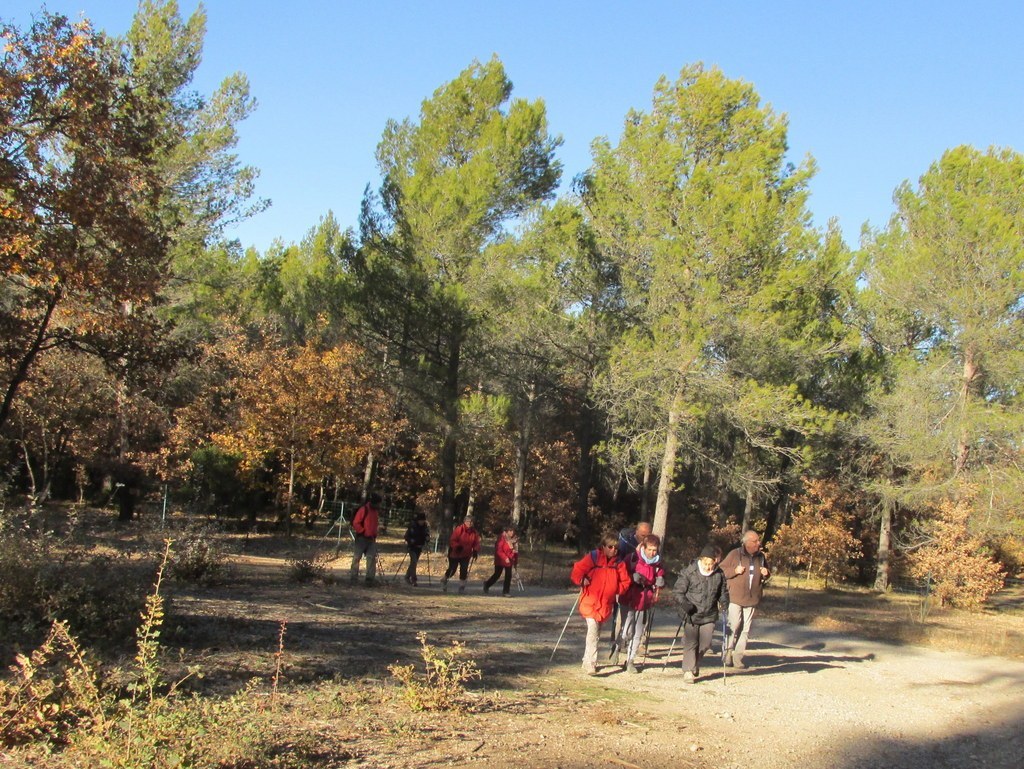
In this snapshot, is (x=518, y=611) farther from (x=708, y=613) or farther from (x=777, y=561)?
(x=777, y=561)

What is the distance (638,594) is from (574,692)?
6.41ft

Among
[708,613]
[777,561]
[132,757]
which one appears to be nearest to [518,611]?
[708,613]

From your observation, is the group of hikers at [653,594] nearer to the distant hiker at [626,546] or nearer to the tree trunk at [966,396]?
the distant hiker at [626,546]

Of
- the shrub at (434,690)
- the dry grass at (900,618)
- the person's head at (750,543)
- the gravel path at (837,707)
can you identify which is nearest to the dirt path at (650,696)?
the gravel path at (837,707)

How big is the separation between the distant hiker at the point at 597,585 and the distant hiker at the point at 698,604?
2.24ft

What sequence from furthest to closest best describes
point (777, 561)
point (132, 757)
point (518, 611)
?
point (777, 561) < point (518, 611) < point (132, 757)

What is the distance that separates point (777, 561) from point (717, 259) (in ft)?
53.4

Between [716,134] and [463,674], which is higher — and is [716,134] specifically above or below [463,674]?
above

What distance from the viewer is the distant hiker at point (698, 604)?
9898 millimetres

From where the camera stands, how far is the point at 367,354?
94.1ft

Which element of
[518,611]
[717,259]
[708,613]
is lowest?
[518,611]

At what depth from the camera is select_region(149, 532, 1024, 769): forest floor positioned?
6.46m

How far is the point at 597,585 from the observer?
9.84m

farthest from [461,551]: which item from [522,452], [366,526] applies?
[522,452]
